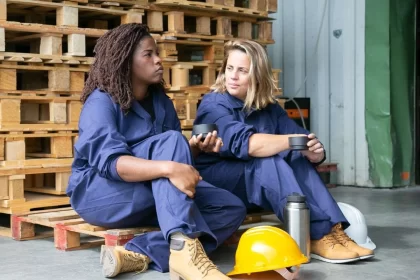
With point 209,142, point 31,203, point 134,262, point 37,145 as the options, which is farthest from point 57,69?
point 134,262

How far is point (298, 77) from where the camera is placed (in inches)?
351

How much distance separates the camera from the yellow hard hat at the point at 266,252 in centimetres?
363

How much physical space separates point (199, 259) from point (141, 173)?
1.76 feet

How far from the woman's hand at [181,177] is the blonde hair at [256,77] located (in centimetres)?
108

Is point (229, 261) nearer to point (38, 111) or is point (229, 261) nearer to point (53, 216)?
point (53, 216)

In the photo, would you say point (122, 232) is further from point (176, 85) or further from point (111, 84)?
point (176, 85)

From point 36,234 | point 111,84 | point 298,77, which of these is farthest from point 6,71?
point 298,77

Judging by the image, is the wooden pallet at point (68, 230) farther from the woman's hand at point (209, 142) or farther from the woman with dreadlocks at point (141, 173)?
the woman's hand at point (209, 142)

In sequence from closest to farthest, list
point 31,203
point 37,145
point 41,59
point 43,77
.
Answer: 1. point 31,203
2. point 41,59
3. point 37,145
4. point 43,77

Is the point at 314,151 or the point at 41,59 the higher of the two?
the point at 41,59

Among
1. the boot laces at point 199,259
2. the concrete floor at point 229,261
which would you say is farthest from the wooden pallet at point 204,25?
the boot laces at point 199,259

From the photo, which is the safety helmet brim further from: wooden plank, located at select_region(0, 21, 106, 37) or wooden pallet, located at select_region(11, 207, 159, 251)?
wooden plank, located at select_region(0, 21, 106, 37)

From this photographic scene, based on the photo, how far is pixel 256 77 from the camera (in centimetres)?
461

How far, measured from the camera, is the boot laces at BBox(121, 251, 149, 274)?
3803 mm
